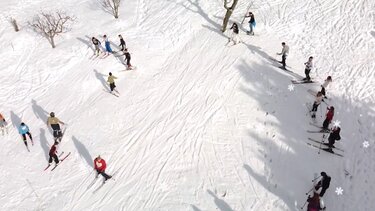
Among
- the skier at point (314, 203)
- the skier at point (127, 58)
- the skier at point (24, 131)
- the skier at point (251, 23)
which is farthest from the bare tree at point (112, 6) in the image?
the skier at point (314, 203)

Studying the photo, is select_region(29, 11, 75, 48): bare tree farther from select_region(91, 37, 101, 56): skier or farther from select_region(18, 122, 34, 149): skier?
select_region(18, 122, 34, 149): skier

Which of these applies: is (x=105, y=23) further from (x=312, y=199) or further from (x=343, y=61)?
(x=312, y=199)

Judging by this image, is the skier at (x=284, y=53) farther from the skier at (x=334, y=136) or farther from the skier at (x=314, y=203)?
the skier at (x=314, y=203)

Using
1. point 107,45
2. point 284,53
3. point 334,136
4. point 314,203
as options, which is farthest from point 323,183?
point 107,45

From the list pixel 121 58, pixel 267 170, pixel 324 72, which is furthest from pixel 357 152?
pixel 121 58

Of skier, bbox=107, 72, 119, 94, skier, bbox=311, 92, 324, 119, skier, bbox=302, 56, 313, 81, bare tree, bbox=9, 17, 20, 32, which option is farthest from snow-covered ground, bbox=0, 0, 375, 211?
skier, bbox=107, 72, 119, 94
